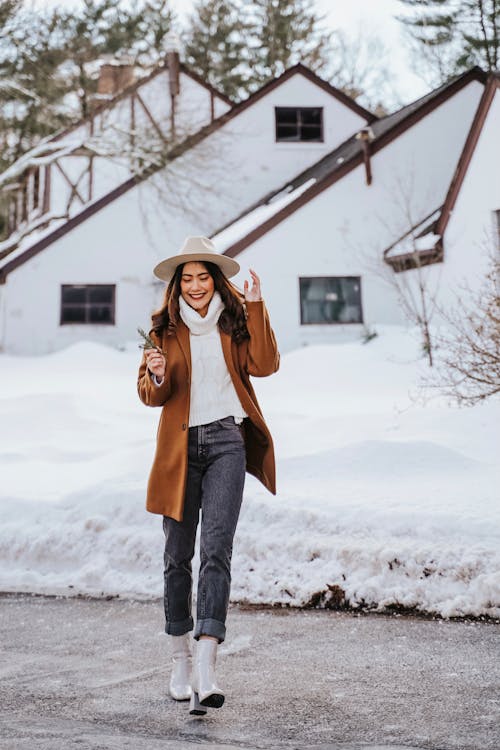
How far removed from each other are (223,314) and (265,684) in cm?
173

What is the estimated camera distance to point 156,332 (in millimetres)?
3656

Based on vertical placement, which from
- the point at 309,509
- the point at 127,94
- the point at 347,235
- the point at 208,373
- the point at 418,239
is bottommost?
the point at 309,509

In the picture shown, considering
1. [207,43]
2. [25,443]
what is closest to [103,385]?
[25,443]

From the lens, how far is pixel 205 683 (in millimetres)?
3135

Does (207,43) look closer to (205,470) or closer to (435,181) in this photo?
(435,181)

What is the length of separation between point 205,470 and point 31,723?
1.24 meters

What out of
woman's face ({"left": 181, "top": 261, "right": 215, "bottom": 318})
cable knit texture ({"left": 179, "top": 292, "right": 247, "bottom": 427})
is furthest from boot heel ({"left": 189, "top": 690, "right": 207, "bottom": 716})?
woman's face ({"left": 181, "top": 261, "right": 215, "bottom": 318})

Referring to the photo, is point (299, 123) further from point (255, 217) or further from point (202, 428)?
point (202, 428)

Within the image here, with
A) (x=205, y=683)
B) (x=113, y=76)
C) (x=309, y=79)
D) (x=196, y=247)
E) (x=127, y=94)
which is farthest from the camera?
(x=113, y=76)

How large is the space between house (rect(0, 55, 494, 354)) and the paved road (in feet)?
35.7

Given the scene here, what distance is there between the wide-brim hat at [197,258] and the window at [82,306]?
628 inches

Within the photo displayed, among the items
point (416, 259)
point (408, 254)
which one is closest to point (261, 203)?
point (408, 254)

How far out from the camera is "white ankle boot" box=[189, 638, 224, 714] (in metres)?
3.10

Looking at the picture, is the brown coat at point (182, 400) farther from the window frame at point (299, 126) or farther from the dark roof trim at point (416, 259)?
the window frame at point (299, 126)
